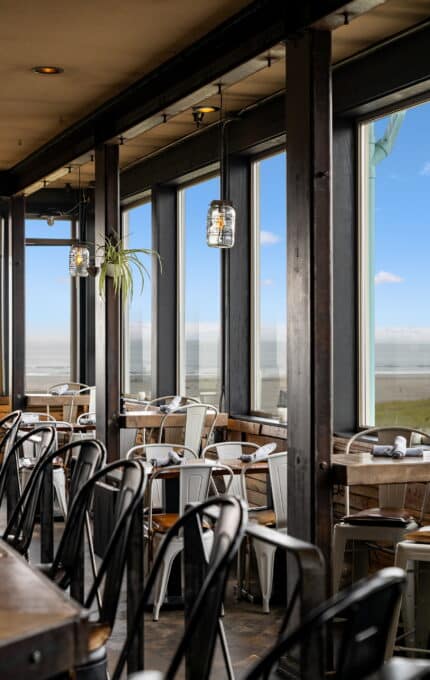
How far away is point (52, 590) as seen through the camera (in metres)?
1.99

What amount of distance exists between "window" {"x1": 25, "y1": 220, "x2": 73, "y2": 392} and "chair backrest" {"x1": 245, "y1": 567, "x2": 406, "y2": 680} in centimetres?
966

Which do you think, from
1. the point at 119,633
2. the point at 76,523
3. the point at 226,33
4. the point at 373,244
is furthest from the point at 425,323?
the point at 76,523

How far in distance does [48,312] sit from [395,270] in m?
5.83

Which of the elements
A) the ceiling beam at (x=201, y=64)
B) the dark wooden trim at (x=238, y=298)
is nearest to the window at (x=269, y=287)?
the dark wooden trim at (x=238, y=298)

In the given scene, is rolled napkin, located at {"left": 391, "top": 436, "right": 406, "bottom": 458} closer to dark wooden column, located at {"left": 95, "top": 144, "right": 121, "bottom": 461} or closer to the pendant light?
the pendant light

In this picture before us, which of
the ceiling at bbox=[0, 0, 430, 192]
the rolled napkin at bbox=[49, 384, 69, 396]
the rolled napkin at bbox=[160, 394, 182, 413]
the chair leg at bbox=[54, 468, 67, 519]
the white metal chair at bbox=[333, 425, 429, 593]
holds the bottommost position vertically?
the chair leg at bbox=[54, 468, 67, 519]

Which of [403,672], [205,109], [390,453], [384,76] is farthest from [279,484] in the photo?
[403,672]

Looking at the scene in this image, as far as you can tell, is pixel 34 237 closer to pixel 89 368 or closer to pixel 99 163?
pixel 89 368

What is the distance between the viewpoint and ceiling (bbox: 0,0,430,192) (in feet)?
14.9

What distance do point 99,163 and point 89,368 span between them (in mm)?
4461

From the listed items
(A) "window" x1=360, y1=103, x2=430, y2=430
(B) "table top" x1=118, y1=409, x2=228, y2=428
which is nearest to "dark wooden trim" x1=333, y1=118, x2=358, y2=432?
(A) "window" x1=360, y1=103, x2=430, y2=430

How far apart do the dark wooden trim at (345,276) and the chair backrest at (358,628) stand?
15.2 ft

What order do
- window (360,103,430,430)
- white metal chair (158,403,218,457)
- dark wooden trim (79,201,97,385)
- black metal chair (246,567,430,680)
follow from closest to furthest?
black metal chair (246,567,430,680) → window (360,103,430,430) → white metal chair (158,403,218,457) → dark wooden trim (79,201,97,385)

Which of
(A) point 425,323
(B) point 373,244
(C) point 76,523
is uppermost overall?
(B) point 373,244
